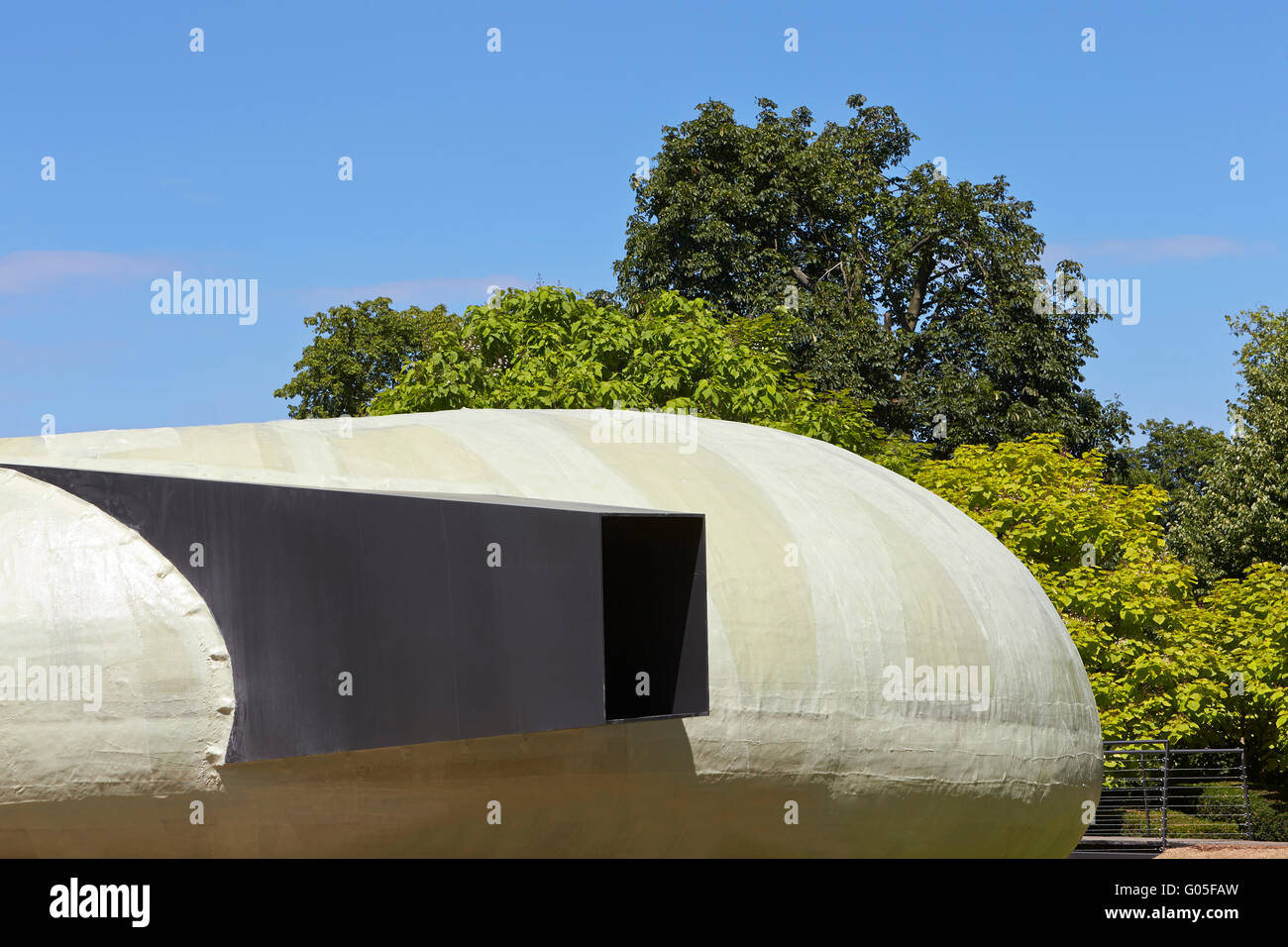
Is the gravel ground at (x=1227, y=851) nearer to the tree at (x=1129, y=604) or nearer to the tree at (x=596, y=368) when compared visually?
the tree at (x=1129, y=604)

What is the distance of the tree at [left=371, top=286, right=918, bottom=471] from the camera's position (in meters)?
31.1

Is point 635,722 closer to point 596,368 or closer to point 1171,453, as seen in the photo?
point 596,368

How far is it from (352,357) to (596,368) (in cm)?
3157

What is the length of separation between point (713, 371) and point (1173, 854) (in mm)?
14225

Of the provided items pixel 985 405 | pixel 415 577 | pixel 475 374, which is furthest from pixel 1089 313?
pixel 415 577

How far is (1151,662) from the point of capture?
3094 centimetres

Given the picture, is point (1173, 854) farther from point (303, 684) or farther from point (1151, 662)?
point (303, 684)

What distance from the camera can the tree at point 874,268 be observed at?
47656 millimetres

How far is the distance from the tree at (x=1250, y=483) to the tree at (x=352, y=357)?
3232 cm

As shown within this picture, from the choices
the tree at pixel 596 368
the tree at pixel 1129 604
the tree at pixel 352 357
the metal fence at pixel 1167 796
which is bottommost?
the metal fence at pixel 1167 796

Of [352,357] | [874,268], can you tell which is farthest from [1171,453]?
[352,357]

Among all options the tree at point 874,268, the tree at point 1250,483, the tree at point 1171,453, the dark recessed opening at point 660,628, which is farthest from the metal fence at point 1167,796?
the tree at point 1171,453
